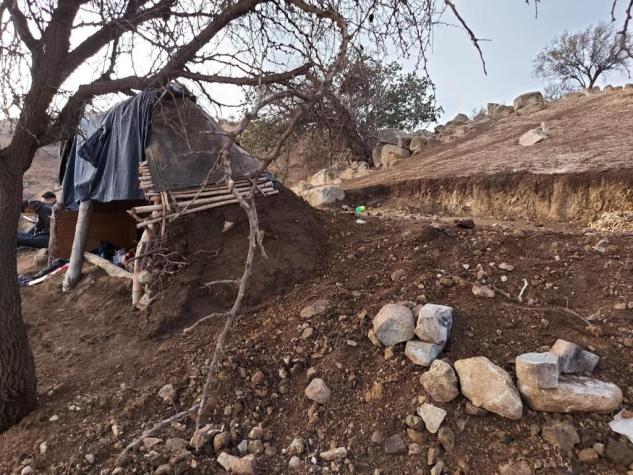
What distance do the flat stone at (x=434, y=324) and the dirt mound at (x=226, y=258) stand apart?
123 centimetres

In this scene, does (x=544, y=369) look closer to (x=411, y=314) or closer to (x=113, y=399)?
(x=411, y=314)

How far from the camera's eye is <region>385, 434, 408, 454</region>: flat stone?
1811 mm

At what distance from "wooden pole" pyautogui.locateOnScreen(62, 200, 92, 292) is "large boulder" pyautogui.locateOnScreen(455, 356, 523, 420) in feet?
13.7

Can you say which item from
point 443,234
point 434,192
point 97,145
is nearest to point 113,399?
point 443,234

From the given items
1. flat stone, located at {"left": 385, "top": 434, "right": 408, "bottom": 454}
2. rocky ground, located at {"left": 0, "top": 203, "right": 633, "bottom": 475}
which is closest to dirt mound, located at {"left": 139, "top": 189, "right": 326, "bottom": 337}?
rocky ground, located at {"left": 0, "top": 203, "right": 633, "bottom": 475}

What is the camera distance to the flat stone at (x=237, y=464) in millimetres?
1794

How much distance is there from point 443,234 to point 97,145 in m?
3.89

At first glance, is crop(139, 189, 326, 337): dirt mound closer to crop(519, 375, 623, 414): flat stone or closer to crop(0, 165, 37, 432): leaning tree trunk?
crop(0, 165, 37, 432): leaning tree trunk

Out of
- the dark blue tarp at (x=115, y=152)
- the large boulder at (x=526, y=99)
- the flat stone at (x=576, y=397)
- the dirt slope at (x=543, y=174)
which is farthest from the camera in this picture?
the large boulder at (x=526, y=99)

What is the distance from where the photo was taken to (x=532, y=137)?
25.0 feet

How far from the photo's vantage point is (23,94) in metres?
2.30

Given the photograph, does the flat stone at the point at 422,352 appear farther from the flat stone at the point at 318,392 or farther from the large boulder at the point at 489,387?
the flat stone at the point at 318,392

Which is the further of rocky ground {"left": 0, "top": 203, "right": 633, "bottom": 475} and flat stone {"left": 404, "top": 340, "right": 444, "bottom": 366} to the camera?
flat stone {"left": 404, "top": 340, "right": 444, "bottom": 366}

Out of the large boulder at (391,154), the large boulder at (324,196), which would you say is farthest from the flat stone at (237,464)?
the large boulder at (391,154)
